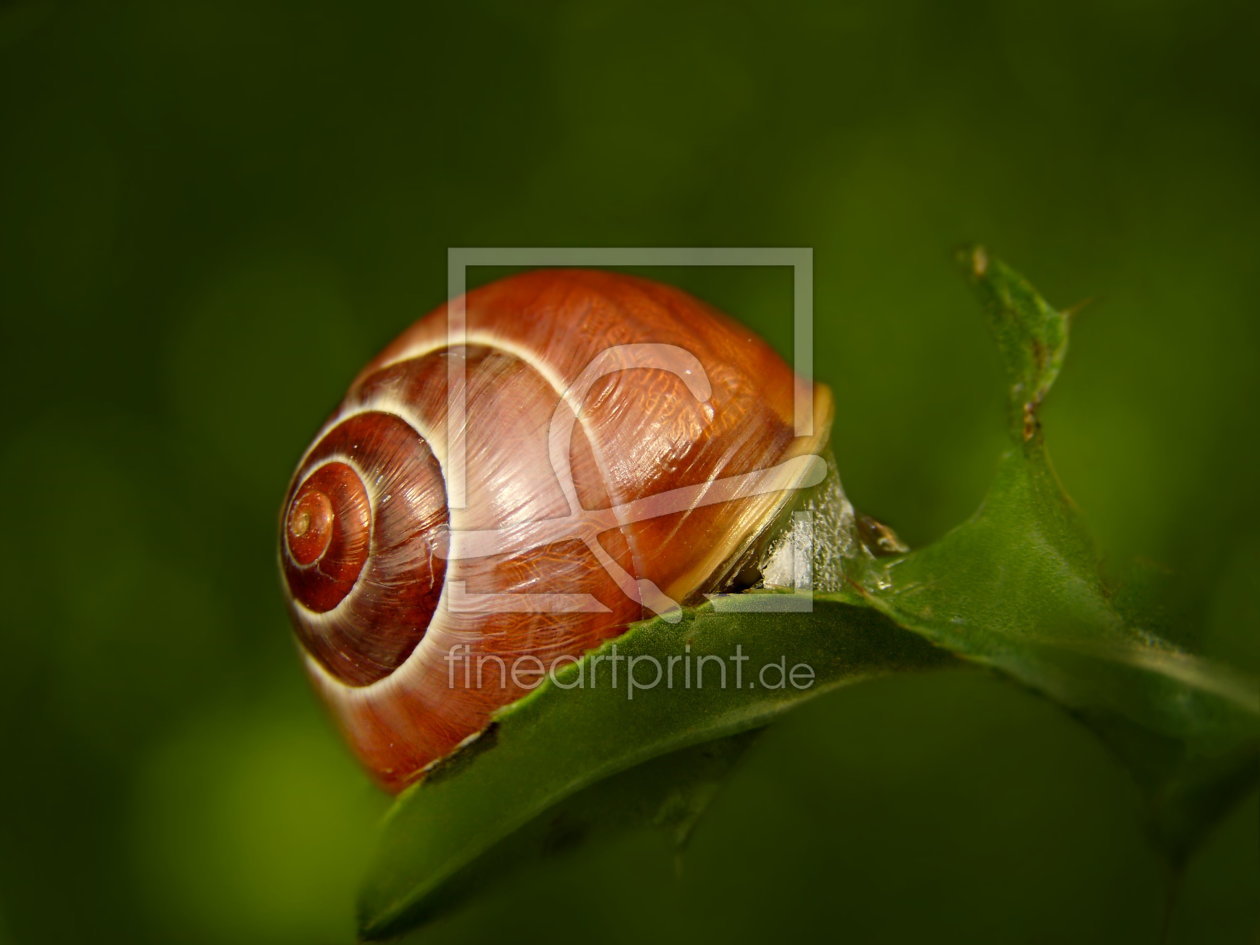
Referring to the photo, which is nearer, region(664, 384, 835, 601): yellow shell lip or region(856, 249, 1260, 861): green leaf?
region(856, 249, 1260, 861): green leaf

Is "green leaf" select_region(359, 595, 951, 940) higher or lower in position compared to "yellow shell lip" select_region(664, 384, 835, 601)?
lower

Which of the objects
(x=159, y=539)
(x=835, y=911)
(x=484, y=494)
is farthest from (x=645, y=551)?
(x=159, y=539)

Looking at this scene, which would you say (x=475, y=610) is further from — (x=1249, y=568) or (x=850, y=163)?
(x=850, y=163)

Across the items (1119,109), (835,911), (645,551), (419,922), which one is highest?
(1119,109)

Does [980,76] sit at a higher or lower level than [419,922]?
higher
